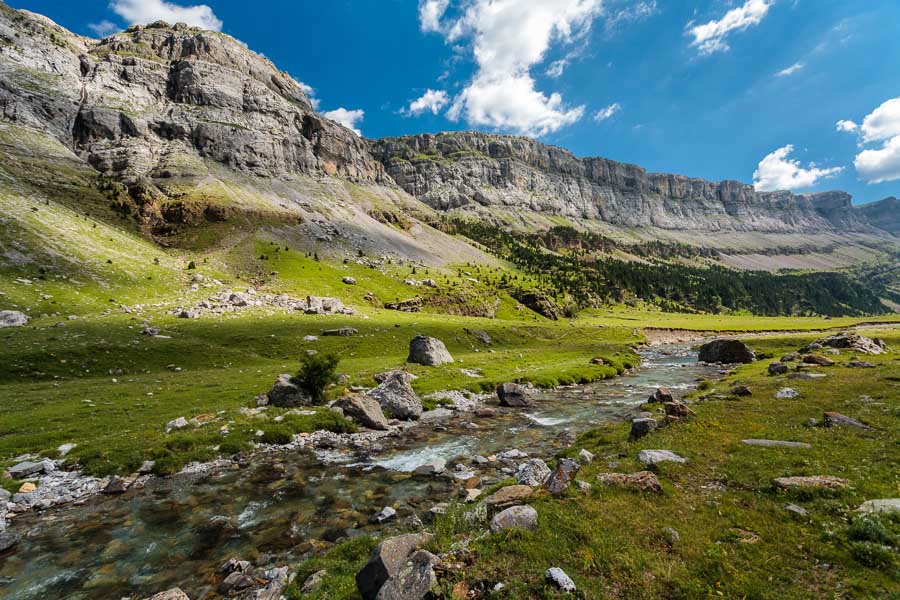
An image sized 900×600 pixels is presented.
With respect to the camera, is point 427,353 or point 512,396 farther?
point 427,353

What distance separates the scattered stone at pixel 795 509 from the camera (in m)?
10.1

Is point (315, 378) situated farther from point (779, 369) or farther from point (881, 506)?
point (779, 369)

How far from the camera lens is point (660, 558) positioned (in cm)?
880

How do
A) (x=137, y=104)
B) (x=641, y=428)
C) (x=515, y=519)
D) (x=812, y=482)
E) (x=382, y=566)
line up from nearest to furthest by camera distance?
(x=382, y=566) < (x=515, y=519) < (x=812, y=482) < (x=641, y=428) < (x=137, y=104)

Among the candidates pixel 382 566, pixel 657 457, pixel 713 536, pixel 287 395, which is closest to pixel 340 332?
pixel 287 395

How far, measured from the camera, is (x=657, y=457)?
15.3 metres

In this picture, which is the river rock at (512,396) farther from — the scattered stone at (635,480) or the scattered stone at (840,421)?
the scattered stone at (635,480)

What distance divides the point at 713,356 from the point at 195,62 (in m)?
250

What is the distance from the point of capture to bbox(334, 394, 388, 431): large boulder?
26156 millimetres

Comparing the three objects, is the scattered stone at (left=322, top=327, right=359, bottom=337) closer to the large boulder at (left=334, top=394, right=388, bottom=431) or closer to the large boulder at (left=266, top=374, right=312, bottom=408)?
the large boulder at (left=266, top=374, right=312, bottom=408)

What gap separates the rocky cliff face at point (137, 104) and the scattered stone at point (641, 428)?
16326cm

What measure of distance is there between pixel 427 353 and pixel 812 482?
40.3 metres

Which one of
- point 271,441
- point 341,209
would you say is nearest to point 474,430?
point 271,441

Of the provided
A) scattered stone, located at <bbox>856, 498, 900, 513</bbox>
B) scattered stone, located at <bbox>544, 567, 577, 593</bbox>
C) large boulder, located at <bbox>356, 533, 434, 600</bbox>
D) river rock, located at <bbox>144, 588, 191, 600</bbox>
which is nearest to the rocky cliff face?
river rock, located at <bbox>144, 588, 191, 600</bbox>
